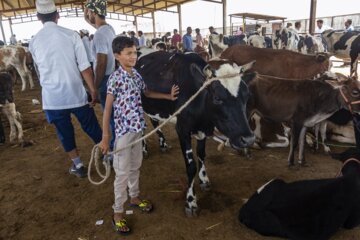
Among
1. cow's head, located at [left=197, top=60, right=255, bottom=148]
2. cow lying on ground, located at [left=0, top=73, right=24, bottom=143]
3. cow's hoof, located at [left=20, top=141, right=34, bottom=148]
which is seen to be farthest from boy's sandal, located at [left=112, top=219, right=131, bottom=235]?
cow lying on ground, located at [left=0, top=73, right=24, bottom=143]

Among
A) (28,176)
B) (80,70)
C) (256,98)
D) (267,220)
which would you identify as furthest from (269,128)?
(28,176)

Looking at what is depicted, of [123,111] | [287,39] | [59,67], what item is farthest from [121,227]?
[287,39]

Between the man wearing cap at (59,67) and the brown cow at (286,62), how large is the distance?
3.99 meters

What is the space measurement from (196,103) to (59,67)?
1709 millimetres

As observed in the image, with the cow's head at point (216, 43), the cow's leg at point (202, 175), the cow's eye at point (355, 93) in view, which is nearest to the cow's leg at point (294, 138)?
the cow's eye at point (355, 93)

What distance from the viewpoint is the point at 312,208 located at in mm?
2529

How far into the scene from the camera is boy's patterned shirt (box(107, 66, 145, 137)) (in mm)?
2631

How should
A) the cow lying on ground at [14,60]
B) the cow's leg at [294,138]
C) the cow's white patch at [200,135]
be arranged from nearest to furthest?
the cow's white patch at [200,135] < the cow's leg at [294,138] < the cow lying on ground at [14,60]

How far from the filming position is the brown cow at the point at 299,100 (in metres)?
3.88

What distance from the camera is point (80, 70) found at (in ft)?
11.6

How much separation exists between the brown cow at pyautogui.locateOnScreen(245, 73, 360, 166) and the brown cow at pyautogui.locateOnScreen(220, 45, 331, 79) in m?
1.72

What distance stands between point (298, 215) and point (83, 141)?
423 cm

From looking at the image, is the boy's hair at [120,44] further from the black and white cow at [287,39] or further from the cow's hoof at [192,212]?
the black and white cow at [287,39]

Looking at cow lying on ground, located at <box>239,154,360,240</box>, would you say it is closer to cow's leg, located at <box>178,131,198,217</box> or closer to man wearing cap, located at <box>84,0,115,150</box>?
cow's leg, located at <box>178,131,198,217</box>
